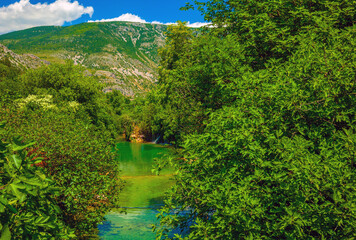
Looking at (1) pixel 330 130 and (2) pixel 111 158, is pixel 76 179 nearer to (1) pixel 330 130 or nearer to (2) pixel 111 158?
(2) pixel 111 158

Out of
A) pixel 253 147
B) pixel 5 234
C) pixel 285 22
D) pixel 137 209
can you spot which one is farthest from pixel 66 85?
pixel 5 234

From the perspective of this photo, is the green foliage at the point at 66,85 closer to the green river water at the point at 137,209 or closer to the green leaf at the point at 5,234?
the green river water at the point at 137,209

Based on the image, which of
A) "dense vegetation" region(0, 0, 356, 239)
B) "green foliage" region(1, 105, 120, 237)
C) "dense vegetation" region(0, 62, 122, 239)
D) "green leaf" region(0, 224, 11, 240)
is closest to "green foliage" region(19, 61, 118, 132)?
"dense vegetation" region(0, 62, 122, 239)

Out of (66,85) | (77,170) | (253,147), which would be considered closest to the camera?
(253,147)

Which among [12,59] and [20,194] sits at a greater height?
[12,59]

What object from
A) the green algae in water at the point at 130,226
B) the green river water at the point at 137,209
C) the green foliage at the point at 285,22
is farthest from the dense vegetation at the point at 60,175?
the green foliage at the point at 285,22

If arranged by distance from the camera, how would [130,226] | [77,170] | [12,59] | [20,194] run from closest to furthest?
1. [20,194]
2. [77,170]
3. [130,226]
4. [12,59]

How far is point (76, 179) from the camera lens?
982cm

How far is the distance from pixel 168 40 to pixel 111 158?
60.4 feet

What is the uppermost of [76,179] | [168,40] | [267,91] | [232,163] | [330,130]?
[168,40]

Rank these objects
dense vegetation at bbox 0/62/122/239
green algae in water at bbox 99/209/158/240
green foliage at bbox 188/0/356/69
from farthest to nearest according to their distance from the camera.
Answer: green algae in water at bbox 99/209/158/240, green foliage at bbox 188/0/356/69, dense vegetation at bbox 0/62/122/239

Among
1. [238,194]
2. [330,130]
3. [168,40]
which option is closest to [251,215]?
[238,194]

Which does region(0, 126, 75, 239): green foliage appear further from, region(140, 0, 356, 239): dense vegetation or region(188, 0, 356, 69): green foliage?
region(188, 0, 356, 69): green foliage

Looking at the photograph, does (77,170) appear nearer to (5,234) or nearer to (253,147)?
(253,147)
